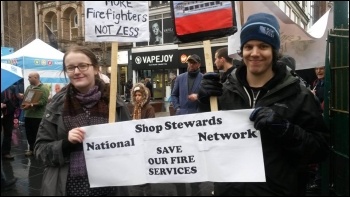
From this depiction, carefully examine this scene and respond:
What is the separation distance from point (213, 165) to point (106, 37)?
971 millimetres

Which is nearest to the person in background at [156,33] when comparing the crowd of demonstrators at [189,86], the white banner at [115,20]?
the crowd of demonstrators at [189,86]

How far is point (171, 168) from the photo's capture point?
77.0 inches

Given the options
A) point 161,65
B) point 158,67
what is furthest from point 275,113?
point 158,67

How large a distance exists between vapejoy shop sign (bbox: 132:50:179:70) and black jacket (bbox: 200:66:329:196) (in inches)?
790

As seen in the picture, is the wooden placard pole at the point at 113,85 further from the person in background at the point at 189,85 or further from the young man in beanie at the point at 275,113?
the person in background at the point at 189,85

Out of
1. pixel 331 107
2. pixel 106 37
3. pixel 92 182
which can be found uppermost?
pixel 106 37

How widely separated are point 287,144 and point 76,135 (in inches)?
46.0

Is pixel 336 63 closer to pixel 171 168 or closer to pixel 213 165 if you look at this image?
pixel 213 165

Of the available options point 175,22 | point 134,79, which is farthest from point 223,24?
point 134,79

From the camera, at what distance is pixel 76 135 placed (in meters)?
1.88

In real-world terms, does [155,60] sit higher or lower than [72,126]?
higher

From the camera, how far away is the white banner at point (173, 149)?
6.02 ft

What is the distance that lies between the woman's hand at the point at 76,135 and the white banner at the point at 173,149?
0.05m

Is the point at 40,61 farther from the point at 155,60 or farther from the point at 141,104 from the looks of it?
the point at 155,60
